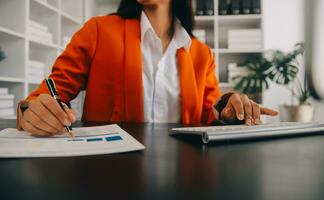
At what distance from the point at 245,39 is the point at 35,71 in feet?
6.68

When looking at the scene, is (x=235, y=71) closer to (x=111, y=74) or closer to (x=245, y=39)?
(x=245, y=39)

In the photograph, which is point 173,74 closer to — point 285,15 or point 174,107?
point 174,107

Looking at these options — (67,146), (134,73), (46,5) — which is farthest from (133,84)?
(46,5)

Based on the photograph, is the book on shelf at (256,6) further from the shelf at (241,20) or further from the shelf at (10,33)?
the shelf at (10,33)

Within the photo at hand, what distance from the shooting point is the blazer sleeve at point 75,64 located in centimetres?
119

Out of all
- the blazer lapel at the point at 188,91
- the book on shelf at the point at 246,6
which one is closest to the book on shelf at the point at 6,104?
the blazer lapel at the point at 188,91

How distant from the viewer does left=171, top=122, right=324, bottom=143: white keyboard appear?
582mm

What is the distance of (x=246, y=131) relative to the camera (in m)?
0.63

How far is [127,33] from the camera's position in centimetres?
133

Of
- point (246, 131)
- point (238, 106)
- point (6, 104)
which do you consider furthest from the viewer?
point (6, 104)

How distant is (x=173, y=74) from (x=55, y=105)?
0.77 meters

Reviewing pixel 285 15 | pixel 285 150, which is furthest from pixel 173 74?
pixel 285 15

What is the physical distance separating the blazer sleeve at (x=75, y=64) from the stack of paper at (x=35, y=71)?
1489 millimetres

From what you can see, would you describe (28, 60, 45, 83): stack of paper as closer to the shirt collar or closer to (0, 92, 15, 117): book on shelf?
(0, 92, 15, 117): book on shelf
